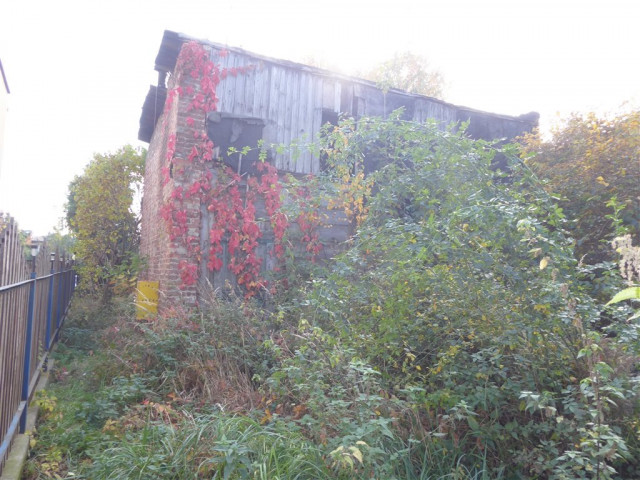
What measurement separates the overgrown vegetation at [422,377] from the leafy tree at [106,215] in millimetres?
8409

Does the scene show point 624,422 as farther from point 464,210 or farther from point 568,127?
point 568,127

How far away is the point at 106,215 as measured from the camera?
527 inches

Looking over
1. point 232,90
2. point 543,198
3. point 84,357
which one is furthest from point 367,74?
point 543,198

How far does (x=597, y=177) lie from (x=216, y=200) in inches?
215

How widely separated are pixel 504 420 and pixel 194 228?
5.63 m

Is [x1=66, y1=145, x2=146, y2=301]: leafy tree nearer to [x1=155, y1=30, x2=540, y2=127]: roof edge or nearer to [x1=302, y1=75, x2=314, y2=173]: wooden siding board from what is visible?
[x1=155, y1=30, x2=540, y2=127]: roof edge

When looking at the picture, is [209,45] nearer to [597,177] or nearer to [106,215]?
[597,177]

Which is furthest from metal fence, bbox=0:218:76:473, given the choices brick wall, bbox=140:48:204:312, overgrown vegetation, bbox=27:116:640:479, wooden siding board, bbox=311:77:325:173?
wooden siding board, bbox=311:77:325:173

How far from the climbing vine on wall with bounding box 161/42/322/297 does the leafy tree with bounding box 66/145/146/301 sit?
19.4 feet

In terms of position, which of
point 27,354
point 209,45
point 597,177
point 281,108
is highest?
point 209,45

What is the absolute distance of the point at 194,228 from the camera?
7.91 m

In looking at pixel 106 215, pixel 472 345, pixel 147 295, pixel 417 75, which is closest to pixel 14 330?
pixel 472 345

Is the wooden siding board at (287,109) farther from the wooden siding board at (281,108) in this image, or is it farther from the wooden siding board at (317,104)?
the wooden siding board at (317,104)

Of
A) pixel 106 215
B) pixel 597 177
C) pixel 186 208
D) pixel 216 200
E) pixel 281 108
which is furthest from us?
pixel 106 215
